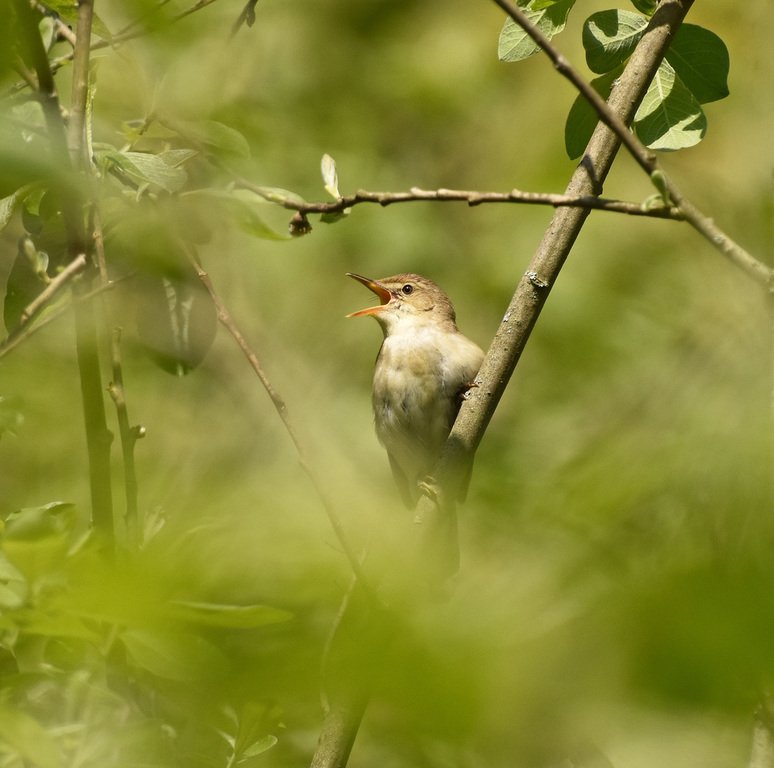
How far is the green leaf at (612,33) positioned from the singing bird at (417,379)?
2.47 metres

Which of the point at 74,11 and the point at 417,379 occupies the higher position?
the point at 74,11

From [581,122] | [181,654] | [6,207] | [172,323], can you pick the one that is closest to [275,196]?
[6,207]

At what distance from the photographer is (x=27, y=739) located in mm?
969

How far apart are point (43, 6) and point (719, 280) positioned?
1797mm

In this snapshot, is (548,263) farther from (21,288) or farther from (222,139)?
(21,288)

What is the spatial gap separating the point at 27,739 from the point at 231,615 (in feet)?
1.10

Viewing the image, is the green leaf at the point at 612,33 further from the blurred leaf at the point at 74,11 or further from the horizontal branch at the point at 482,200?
the blurred leaf at the point at 74,11

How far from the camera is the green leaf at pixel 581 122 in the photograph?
2.51 meters

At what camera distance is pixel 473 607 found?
619mm

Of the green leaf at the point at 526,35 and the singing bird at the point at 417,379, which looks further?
the singing bird at the point at 417,379

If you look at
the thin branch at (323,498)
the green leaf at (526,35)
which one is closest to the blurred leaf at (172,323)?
the thin branch at (323,498)

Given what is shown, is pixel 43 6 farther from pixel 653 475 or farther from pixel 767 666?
pixel 767 666

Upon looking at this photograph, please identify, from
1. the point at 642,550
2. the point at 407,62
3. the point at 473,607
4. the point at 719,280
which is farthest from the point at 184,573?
the point at 407,62

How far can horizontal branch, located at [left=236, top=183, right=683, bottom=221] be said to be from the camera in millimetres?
1669
